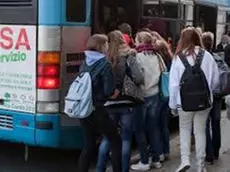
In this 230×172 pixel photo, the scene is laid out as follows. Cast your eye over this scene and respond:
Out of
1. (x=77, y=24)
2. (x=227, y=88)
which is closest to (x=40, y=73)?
(x=77, y=24)

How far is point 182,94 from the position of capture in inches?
231

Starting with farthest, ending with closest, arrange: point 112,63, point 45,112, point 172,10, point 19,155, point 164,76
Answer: point 172,10, point 19,155, point 164,76, point 45,112, point 112,63

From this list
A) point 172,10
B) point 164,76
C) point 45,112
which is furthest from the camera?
point 172,10

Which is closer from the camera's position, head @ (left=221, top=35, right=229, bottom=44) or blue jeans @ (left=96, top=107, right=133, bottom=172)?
blue jeans @ (left=96, top=107, right=133, bottom=172)

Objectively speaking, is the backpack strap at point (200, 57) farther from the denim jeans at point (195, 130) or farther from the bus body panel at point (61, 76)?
the bus body panel at point (61, 76)

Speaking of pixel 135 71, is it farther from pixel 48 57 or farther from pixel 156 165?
pixel 156 165

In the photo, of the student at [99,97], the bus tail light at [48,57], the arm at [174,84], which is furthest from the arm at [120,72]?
the bus tail light at [48,57]

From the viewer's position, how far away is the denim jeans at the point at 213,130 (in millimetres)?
6840

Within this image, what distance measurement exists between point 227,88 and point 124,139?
1391mm

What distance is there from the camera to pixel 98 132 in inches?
222

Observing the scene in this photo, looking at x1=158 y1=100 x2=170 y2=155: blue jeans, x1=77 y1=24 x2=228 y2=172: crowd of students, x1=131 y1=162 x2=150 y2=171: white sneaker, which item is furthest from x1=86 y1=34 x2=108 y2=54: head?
x1=131 y1=162 x2=150 y2=171: white sneaker

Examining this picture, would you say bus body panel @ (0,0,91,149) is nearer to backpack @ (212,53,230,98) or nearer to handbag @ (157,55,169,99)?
handbag @ (157,55,169,99)

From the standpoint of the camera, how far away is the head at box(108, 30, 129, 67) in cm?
585

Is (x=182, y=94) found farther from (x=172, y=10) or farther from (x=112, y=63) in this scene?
(x=172, y=10)
